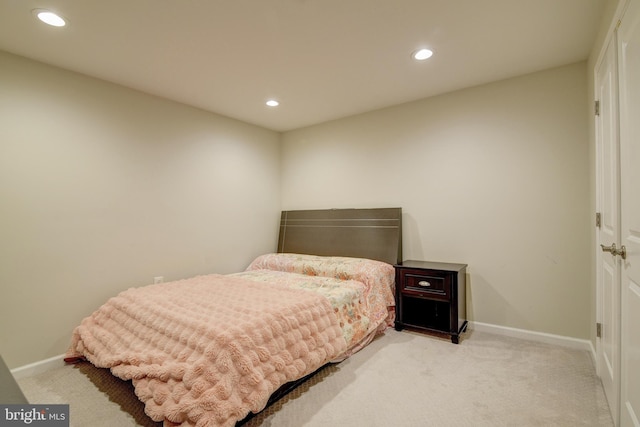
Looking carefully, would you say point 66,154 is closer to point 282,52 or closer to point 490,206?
point 282,52

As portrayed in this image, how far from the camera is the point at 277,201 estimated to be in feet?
15.0

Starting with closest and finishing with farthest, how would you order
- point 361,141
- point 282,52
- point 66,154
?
point 282,52
point 66,154
point 361,141

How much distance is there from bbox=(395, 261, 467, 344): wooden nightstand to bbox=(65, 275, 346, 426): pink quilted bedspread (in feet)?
3.22

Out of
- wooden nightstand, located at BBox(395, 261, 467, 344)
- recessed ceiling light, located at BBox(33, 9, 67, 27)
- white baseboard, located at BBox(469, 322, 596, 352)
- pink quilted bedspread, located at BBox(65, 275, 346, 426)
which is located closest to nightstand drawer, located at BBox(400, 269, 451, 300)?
wooden nightstand, located at BBox(395, 261, 467, 344)

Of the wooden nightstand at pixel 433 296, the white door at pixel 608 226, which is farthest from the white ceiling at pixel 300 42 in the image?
the wooden nightstand at pixel 433 296

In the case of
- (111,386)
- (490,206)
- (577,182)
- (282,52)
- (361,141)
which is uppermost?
(282,52)

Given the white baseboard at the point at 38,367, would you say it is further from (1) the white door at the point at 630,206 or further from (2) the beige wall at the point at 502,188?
(1) the white door at the point at 630,206

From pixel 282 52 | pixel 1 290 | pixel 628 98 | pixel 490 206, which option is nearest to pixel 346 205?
pixel 490 206

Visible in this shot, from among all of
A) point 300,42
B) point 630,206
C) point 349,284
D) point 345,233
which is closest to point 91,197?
point 300,42

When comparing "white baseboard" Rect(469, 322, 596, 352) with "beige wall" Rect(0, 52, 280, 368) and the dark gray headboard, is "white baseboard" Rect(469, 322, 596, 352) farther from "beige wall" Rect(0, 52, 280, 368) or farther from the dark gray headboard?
"beige wall" Rect(0, 52, 280, 368)

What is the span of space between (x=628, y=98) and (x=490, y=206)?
168cm

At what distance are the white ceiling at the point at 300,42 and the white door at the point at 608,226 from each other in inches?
21.6

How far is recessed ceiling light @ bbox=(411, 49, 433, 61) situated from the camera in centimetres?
240

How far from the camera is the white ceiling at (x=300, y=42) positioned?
191cm
